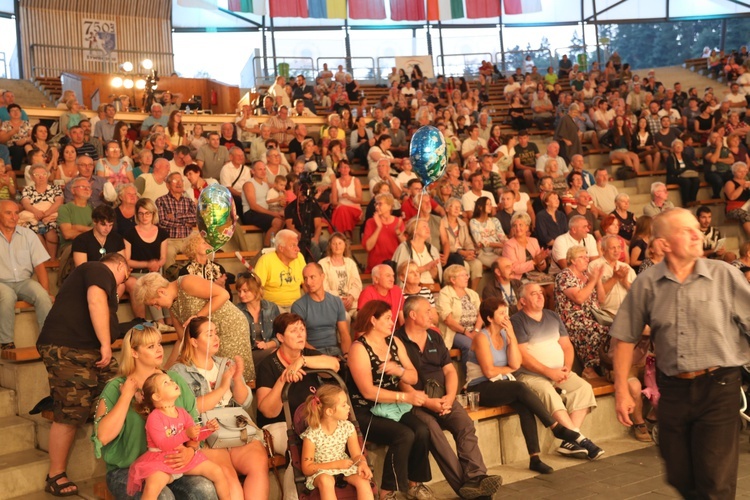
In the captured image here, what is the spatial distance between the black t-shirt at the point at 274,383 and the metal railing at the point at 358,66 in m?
19.3

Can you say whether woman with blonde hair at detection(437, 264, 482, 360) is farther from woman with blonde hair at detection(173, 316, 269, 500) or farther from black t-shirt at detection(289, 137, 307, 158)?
black t-shirt at detection(289, 137, 307, 158)

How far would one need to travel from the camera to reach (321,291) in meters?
6.58

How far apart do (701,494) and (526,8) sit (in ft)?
75.1

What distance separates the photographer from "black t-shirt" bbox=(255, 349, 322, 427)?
211 inches

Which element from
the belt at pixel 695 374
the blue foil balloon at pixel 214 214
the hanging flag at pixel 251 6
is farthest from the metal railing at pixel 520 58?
the belt at pixel 695 374

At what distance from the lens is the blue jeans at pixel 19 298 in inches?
246

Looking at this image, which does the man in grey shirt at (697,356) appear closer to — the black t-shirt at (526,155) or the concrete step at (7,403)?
the concrete step at (7,403)

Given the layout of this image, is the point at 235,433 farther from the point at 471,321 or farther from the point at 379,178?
the point at 379,178

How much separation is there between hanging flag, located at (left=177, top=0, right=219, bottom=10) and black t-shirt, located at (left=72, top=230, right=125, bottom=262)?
1474 centimetres

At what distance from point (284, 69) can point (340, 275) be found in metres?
15.9

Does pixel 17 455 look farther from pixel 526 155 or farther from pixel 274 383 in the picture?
pixel 526 155

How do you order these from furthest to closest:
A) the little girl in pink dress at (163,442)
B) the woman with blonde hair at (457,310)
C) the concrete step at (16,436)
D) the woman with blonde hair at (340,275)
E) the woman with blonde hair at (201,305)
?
the woman with blonde hair at (340,275) → the woman with blonde hair at (457,310) → the woman with blonde hair at (201,305) → the concrete step at (16,436) → the little girl in pink dress at (163,442)

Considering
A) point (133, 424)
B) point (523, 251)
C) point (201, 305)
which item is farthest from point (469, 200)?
point (133, 424)

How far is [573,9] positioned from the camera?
27391mm
